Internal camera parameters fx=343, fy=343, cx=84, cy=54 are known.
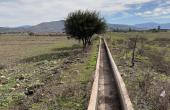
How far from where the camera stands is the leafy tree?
60875 mm

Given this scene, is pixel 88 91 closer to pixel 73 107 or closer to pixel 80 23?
pixel 73 107

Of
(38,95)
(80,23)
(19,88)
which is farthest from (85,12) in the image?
(38,95)

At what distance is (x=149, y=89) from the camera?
13.4m

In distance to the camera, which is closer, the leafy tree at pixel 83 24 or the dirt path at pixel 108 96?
the dirt path at pixel 108 96

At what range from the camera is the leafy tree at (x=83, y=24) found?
6088cm

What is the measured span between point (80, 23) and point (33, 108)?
49.9 m

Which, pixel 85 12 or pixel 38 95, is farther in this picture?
pixel 85 12

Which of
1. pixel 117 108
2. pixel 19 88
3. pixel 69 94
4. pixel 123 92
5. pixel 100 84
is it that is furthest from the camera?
pixel 19 88

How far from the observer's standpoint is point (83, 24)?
61.2 metres

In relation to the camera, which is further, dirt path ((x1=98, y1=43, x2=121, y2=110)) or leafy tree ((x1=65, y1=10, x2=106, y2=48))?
leafy tree ((x1=65, y1=10, x2=106, y2=48))

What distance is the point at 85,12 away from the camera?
63.2 m

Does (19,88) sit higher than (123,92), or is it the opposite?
(123,92)

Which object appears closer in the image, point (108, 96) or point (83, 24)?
point (108, 96)

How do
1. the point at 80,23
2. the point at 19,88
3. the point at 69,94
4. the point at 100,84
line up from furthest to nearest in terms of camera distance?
the point at 80,23
the point at 19,88
the point at 100,84
the point at 69,94
